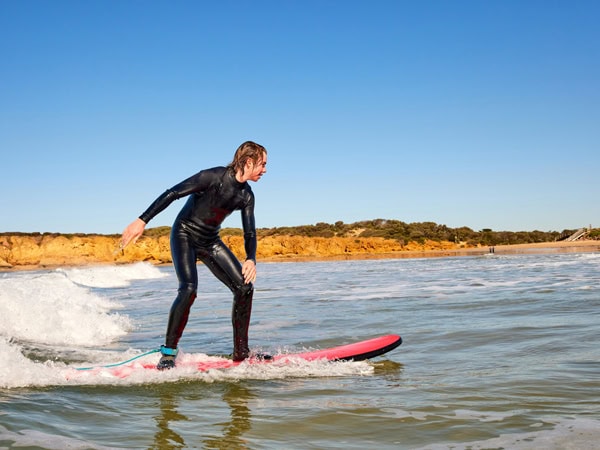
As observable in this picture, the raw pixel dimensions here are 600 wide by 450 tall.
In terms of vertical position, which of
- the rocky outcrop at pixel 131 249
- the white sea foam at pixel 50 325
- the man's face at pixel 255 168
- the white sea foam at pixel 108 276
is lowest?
the white sea foam at pixel 108 276

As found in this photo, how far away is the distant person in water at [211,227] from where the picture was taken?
5031mm

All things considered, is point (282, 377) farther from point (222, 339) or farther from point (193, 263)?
point (222, 339)

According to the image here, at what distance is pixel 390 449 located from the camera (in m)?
2.87

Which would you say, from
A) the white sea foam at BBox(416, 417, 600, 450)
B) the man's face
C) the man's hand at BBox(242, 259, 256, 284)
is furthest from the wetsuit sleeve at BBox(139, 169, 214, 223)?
the white sea foam at BBox(416, 417, 600, 450)

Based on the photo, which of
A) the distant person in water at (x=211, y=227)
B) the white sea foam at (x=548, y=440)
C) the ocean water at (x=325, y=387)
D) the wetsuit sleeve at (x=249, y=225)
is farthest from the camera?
the wetsuit sleeve at (x=249, y=225)

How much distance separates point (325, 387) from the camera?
4480 millimetres

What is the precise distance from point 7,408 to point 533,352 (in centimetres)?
448

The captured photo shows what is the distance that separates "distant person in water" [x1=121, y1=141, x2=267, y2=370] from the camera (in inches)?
198

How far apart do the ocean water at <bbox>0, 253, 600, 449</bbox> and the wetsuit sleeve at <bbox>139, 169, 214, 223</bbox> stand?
1.35m

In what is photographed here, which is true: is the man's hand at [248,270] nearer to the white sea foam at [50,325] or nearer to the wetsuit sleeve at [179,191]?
the wetsuit sleeve at [179,191]

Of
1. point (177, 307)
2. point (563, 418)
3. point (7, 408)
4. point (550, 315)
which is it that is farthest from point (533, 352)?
point (7, 408)

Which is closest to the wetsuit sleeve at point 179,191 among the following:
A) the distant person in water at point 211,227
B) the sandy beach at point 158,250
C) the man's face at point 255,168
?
the distant person in water at point 211,227

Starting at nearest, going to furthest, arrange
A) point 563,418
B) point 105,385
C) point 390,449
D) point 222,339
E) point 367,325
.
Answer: point 390,449 → point 563,418 → point 105,385 → point 222,339 → point 367,325

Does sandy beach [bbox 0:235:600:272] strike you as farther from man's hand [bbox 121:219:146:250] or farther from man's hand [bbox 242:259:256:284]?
man's hand [bbox 121:219:146:250]
